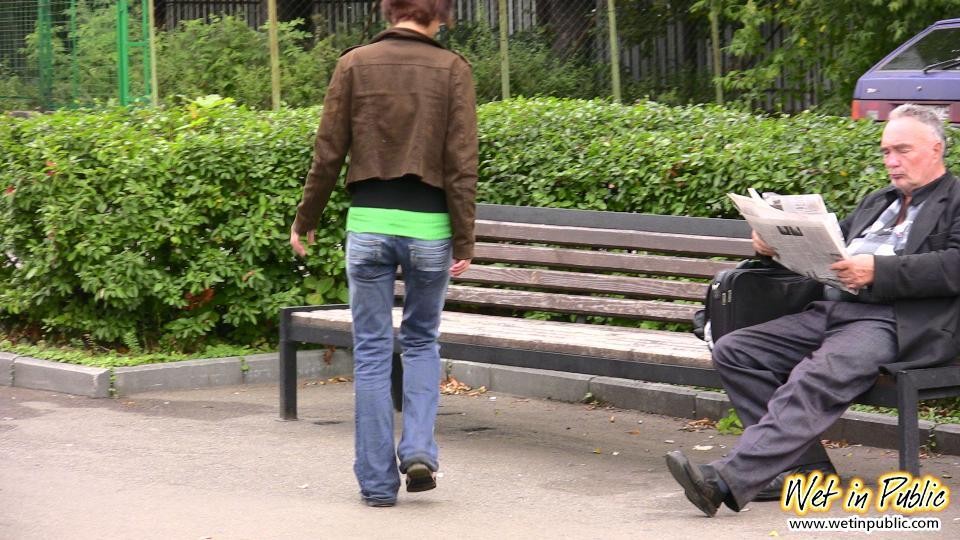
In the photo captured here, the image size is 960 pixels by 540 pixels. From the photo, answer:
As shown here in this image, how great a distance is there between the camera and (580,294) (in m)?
6.94

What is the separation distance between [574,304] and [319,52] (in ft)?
32.5

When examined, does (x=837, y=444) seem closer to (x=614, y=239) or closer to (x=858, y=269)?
(x=614, y=239)

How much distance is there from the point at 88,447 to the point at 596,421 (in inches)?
92.2

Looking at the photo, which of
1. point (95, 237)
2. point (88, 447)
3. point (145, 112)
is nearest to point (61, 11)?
point (145, 112)

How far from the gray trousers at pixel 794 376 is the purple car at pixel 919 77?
5.73 m

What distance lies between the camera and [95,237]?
25.6 feet

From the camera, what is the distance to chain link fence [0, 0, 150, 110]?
1445 cm

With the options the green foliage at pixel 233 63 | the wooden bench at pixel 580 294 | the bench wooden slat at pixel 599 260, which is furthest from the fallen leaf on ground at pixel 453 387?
the green foliage at pixel 233 63

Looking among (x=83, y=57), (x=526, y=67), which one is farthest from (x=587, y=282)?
(x=526, y=67)

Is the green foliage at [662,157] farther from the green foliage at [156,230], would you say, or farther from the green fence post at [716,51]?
the green fence post at [716,51]

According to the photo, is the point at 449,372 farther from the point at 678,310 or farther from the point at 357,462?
the point at 357,462

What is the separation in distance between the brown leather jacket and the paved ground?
1011 mm

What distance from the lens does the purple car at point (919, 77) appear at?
35.4ft

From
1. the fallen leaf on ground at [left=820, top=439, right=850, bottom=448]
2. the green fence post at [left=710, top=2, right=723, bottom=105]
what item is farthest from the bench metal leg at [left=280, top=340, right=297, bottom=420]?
the green fence post at [left=710, top=2, right=723, bottom=105]
